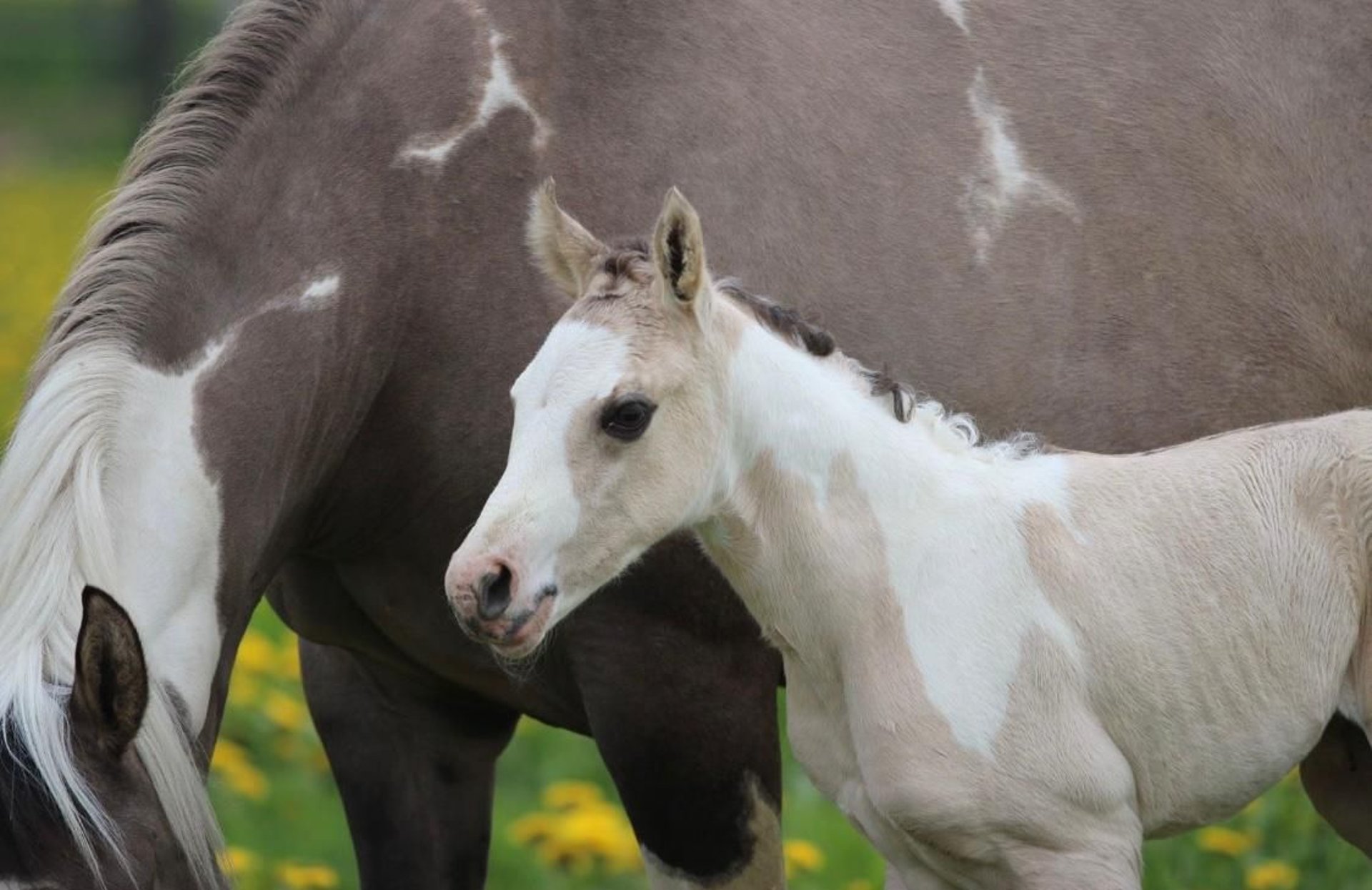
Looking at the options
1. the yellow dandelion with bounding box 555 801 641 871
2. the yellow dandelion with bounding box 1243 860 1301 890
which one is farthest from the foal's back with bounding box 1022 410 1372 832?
the yellow dandelion with bounding box 555 801 641 871

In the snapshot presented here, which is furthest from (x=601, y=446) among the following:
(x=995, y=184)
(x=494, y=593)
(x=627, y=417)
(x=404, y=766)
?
(x=404, y=766)

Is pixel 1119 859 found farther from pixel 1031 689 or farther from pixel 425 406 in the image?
pixel 425 406

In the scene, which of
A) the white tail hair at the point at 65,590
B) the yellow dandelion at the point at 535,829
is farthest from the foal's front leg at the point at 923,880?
the yellow dandelion at the point at 535,829

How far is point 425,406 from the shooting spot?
11.1ft

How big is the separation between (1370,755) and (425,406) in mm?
1706

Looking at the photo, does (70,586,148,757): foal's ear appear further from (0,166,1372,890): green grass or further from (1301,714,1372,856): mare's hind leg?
(1301,714,1372,856): mare's hind leg

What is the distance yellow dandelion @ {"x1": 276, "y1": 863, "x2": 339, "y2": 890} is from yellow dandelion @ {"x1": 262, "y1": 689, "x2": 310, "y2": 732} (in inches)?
37.6

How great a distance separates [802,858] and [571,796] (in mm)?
703

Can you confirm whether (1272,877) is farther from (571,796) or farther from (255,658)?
(255,658)

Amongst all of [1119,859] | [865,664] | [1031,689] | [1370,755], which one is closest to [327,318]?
[865,664]

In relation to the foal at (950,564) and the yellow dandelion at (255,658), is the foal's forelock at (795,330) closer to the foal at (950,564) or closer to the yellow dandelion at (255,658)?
the foal at (950,564)

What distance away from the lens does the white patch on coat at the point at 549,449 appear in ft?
8.66

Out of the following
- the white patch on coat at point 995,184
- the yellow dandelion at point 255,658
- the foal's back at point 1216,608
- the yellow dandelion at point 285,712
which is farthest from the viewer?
the yellow dandelion at point 255,658

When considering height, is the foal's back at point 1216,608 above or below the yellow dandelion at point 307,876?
above
